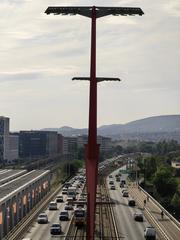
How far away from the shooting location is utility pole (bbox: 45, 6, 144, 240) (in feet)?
118

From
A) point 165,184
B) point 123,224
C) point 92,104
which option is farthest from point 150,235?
point 165,184

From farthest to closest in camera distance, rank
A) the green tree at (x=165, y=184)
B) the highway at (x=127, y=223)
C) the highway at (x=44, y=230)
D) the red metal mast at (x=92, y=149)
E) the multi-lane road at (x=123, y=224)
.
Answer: the green tree at (x=165, y=184) < the highway at (x=127, y=223) < the multi-lane road at (x=123, y=224) < the highway at (x=44, y=230) < the red metal mast at (x=92, y=149)

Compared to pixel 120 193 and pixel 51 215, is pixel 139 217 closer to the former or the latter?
pixel 51 215

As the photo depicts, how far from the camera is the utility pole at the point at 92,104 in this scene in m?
36.0

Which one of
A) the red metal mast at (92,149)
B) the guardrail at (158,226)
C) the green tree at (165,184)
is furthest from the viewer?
the green tree at (165,184)

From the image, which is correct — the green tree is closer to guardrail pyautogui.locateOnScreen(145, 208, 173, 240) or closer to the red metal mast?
guardrail pyautogui.locateOnScreen(145, 208, 173, 240)

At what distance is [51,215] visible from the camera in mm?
78000

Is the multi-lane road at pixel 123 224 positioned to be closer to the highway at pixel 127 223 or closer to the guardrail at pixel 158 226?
the highway at pixel 127 223

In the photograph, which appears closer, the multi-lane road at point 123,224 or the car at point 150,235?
the car at point 150,235

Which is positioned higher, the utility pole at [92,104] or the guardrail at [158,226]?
the utility pole at [92,104]

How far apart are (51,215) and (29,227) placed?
1181 cm

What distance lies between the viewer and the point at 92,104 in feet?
121

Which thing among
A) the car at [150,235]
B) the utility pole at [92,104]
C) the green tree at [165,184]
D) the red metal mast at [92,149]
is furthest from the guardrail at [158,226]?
the green tree at [165,184]

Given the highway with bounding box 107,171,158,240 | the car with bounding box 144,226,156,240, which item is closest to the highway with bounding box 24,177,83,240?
the highway with bounding box 107,171,158,240
